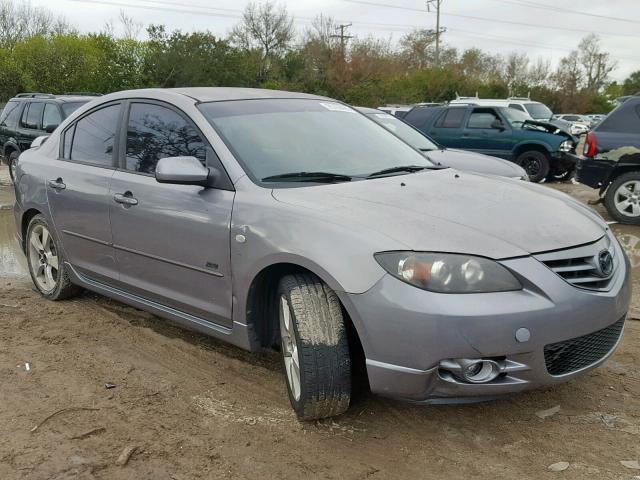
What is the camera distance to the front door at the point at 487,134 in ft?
43.6

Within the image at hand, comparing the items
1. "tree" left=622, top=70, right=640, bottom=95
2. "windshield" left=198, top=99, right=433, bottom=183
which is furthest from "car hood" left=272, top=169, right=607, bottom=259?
"tree" left=622, top=70, right=640, bottom=95

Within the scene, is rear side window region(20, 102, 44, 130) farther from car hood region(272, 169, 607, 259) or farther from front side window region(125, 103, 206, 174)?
car hood region(272, 169, 607, 259)

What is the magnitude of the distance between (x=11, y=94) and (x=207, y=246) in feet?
97.2

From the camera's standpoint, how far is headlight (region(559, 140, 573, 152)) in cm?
1302

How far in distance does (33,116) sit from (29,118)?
7.0 inches

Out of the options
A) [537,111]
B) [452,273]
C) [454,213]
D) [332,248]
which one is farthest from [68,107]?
[537,111]

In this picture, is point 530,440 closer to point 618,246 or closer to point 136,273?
point 618,246

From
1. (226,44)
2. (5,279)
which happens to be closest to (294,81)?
(226,44)

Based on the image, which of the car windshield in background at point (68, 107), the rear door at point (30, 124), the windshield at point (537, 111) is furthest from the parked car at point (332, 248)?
the windshield at point (537, 111)

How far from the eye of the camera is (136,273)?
4.04m

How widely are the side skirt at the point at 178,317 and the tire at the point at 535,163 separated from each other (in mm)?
10459

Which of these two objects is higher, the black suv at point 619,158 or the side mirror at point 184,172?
the side mirror at point 184,172

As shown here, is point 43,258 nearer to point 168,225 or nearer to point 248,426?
point 168,225

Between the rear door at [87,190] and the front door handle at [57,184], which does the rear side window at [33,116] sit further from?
the front door handle at [57,184]
